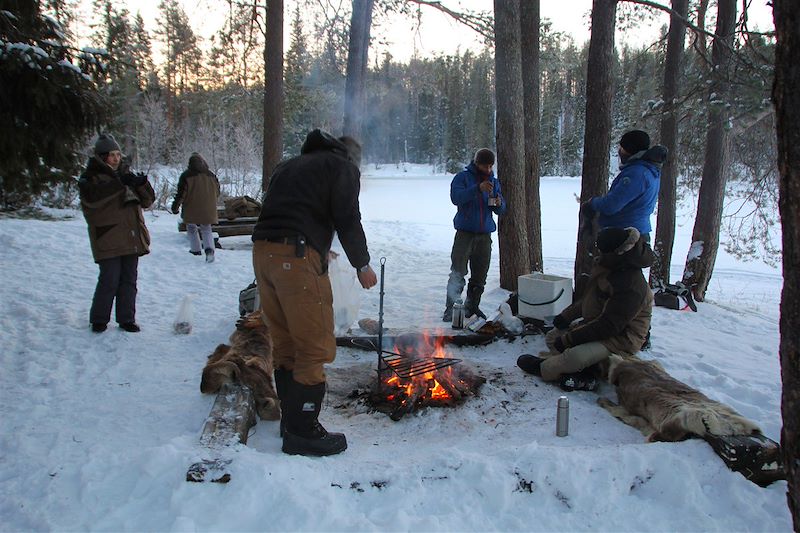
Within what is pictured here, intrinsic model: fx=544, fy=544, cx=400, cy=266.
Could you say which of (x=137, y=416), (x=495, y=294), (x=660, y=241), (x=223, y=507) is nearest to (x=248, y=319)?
(x=137, y=416)

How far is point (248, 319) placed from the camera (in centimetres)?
490

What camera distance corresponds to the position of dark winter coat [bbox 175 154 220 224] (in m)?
9.06

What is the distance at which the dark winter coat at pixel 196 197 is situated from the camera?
9062 millimetres

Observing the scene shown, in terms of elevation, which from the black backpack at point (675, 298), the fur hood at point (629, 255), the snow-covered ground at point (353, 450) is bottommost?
the snow-covered ground at point (353, 450)

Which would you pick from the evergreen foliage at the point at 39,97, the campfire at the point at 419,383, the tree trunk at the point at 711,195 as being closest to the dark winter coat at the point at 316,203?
the campfire at the point at 419,383

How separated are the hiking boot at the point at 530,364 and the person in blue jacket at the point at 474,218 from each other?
136 cm

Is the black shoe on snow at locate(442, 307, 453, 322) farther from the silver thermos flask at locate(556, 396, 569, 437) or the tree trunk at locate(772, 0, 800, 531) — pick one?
the tree trunk at locate(772, 0, 800, 531)

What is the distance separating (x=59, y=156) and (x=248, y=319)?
2.02 m

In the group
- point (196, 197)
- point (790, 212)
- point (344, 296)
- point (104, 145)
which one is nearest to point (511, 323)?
point (344, 296)

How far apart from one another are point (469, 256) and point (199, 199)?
5165 millimetres

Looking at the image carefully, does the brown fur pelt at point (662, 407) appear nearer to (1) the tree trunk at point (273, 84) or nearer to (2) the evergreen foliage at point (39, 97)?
(2) the evergreen foliage at point (39, 97)

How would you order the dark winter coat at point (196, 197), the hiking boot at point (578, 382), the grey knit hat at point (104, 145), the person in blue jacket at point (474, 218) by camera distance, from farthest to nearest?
the dark winter coat at point (196, 197) → the person in blue jacket at point (474, 218) → the grey knit hat at point (104, 145) → the hiking boot at point (578, 382)

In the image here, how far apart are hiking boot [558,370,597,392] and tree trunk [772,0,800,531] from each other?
7.10ft

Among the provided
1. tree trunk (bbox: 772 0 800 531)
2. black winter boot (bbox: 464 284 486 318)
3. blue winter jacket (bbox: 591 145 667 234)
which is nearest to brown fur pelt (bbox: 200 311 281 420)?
black winter boot (bbox: 464 284 486 318)
